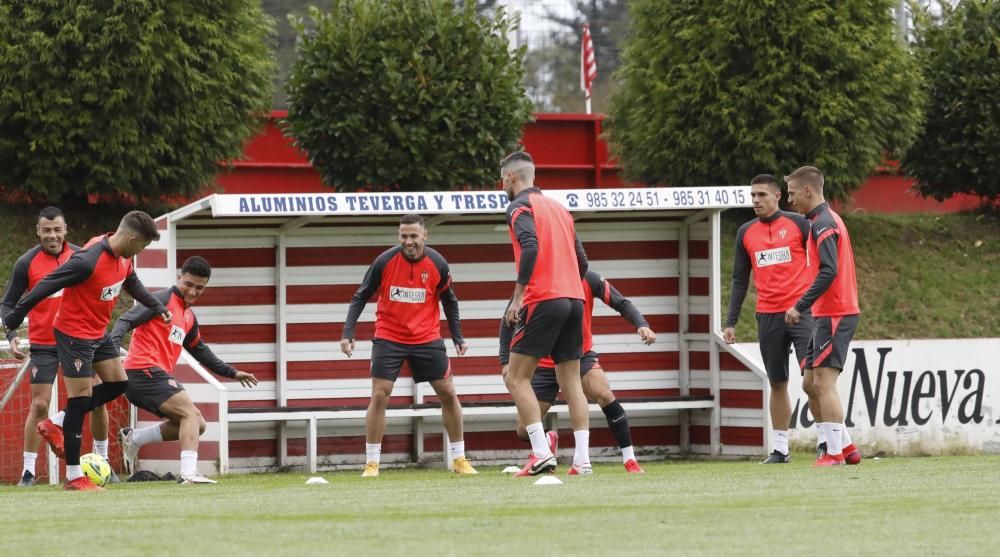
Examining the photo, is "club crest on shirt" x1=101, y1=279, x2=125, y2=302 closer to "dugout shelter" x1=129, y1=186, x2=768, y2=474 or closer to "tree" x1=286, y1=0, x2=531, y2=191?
"dugout shelter" x1=129, y1=186, x2=768, y2=474

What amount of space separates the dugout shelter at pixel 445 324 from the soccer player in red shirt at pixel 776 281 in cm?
178

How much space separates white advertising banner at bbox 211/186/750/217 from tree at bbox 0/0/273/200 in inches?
166

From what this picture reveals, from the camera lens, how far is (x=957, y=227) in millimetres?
22797

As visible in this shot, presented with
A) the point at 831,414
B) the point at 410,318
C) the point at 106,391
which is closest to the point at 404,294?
the point at 410,318

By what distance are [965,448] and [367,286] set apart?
273 inches

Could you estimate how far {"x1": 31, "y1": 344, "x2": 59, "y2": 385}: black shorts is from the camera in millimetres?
11883

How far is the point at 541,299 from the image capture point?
1020 centimetres

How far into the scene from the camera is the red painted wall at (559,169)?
71.1 ft

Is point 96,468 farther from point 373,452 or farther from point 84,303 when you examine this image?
point 373,452

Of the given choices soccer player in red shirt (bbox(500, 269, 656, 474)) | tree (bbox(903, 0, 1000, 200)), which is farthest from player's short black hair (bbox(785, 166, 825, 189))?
tree (bbox(903, 0, 1000, 200))

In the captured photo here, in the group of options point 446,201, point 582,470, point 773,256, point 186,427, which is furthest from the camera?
point 446,201

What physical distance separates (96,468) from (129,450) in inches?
65.5

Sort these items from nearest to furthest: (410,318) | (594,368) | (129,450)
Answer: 1. (594,368)
2. (410,318)
3. (129,450)

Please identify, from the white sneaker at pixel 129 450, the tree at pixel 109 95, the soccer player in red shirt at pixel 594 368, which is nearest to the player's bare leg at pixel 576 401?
the soccer player in red shirt at pixel 594 368
